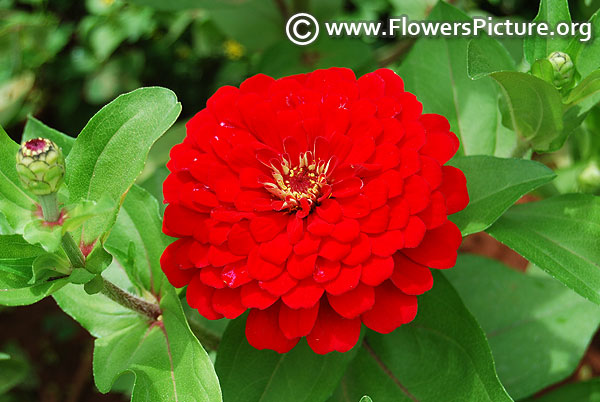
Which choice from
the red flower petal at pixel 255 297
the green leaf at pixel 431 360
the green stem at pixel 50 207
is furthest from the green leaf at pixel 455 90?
the green stem at pixel 50 207

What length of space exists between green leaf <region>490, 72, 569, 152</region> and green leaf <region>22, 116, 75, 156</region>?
51cm

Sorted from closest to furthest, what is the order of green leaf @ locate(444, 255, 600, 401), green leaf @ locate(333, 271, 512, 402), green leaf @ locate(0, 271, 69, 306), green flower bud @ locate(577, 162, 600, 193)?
green leaf @ locate(0, 271, 69, 306)
green leaf @ locate(333, 271, 512, 402)
green leaf @ locate(444, 255, 600, 401)
green flower bud @ locate(577, 162, 600, 193)

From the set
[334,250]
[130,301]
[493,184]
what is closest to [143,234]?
[130,301]

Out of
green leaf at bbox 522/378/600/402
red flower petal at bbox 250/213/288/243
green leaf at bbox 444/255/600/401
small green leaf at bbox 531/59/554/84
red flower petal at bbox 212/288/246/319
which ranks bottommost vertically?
green leaf at bbox 522/378/600/402

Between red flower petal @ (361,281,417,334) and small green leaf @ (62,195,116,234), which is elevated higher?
small green leaf @ (62,195,116,234)

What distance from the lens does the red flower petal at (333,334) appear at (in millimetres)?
577

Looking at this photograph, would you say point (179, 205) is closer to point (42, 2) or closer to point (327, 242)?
point (327, 242)

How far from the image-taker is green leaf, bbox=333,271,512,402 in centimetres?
71

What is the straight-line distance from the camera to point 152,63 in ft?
5.25

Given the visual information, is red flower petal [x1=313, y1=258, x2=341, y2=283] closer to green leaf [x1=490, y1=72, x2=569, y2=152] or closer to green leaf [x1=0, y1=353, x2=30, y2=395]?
green leaf [x1=490, y1=72, x2=569, y2=152]

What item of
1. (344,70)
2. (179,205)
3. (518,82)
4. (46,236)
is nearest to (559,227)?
(518,82)

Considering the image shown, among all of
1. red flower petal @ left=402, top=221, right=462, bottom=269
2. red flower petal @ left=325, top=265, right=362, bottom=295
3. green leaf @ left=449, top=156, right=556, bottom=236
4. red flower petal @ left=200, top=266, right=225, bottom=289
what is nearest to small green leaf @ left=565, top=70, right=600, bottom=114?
green leaf @ left=449, top=156, right=556, bottom=236

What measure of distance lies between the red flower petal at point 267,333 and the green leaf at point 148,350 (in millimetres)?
60

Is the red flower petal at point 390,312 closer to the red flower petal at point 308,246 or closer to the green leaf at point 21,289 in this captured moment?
the red flower petal at point 308,246
